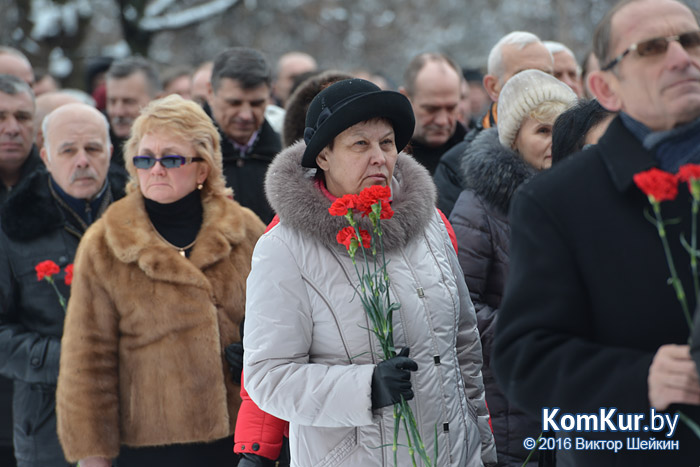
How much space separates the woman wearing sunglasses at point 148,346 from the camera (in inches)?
153

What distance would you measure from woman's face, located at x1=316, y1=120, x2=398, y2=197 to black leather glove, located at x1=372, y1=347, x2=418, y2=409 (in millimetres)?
692

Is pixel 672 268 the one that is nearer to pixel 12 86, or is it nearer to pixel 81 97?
pixel 12 86

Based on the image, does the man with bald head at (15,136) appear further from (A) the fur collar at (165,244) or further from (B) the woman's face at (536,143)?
(B) the woman's face at (536,143)

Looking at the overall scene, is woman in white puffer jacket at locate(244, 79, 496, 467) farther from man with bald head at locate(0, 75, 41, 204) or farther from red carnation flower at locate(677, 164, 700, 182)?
man with bald head at locate(0, 75, 41, 204)

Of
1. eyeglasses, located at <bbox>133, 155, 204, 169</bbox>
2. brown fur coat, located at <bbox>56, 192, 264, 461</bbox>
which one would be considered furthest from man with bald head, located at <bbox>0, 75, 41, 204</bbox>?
brown fur coat, located at <bbox>56, 192, 264, 461</bbox>

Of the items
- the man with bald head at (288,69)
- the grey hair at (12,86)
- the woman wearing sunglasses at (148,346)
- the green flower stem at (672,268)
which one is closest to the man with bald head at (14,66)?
the grey hair at (12,86)

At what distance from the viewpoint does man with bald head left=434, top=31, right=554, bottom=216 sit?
4879 millimetres

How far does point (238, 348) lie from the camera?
3.98 meters

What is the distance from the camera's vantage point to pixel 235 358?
13.0ft

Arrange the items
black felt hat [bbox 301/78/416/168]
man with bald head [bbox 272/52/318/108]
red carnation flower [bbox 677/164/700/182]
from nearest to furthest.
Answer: red carnation flower [bbox 677/164/700/182] → black felt hat [bbox 301/78/416/168] → man with bald head [bbox 272/52/318/108]

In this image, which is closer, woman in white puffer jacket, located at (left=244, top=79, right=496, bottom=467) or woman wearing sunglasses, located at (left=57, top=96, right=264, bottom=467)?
woman in white puffer jacket, located at (left=244, top=79, right=496, bottom=467)

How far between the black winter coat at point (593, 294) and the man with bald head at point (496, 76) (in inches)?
103

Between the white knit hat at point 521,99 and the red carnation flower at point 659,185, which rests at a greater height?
the white knit hat at point 521,99

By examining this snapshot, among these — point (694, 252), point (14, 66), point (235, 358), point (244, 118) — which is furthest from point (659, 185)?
point (14, 66)
